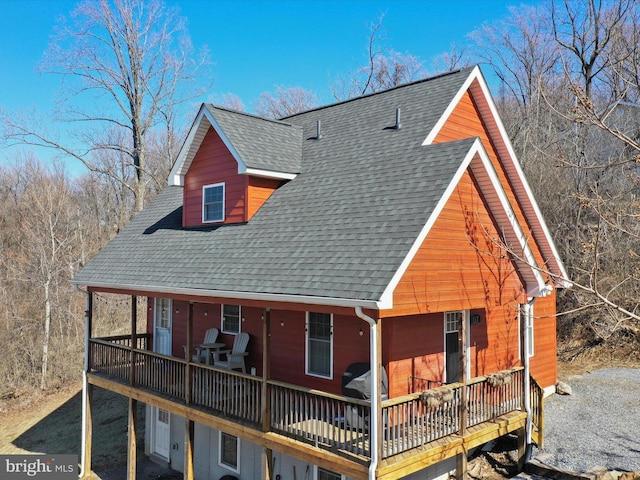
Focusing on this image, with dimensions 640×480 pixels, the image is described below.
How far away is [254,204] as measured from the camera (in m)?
13.1

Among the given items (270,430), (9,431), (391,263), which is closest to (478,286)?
(391,263)

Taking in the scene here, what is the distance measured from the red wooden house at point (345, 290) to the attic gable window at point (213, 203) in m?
0.05

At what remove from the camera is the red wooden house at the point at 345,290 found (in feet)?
28.9

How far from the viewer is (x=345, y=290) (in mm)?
8281

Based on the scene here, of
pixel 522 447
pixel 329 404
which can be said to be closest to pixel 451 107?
pixel 329 404

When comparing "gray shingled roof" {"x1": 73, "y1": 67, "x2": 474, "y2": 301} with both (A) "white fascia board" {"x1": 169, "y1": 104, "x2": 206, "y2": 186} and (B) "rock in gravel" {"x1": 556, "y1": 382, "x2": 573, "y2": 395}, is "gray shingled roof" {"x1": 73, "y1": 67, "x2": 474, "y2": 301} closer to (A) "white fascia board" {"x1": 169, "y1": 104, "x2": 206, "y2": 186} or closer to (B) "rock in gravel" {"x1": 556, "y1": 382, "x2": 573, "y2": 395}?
(A) "white fascia board" {"x1": 169, "y1": 104, "x2": 206, "y2": 186}

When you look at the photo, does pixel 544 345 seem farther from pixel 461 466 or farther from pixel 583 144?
pixel 583 144

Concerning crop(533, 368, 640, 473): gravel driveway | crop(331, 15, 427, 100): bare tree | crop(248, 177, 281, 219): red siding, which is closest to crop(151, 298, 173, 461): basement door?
crop(248, 177, 281, 219): red siding

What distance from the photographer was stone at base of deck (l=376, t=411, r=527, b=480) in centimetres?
805

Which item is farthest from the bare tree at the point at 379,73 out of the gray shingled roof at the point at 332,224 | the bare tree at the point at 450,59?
the gray shingled roof at the point at 332,224

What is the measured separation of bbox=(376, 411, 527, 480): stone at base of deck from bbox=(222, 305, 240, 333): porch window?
20.7ft

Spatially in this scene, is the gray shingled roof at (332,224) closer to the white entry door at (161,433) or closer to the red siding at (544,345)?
the white entry door at (161,433)

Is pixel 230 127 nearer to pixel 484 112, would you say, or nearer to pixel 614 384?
pixel 484 112

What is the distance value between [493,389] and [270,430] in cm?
471
